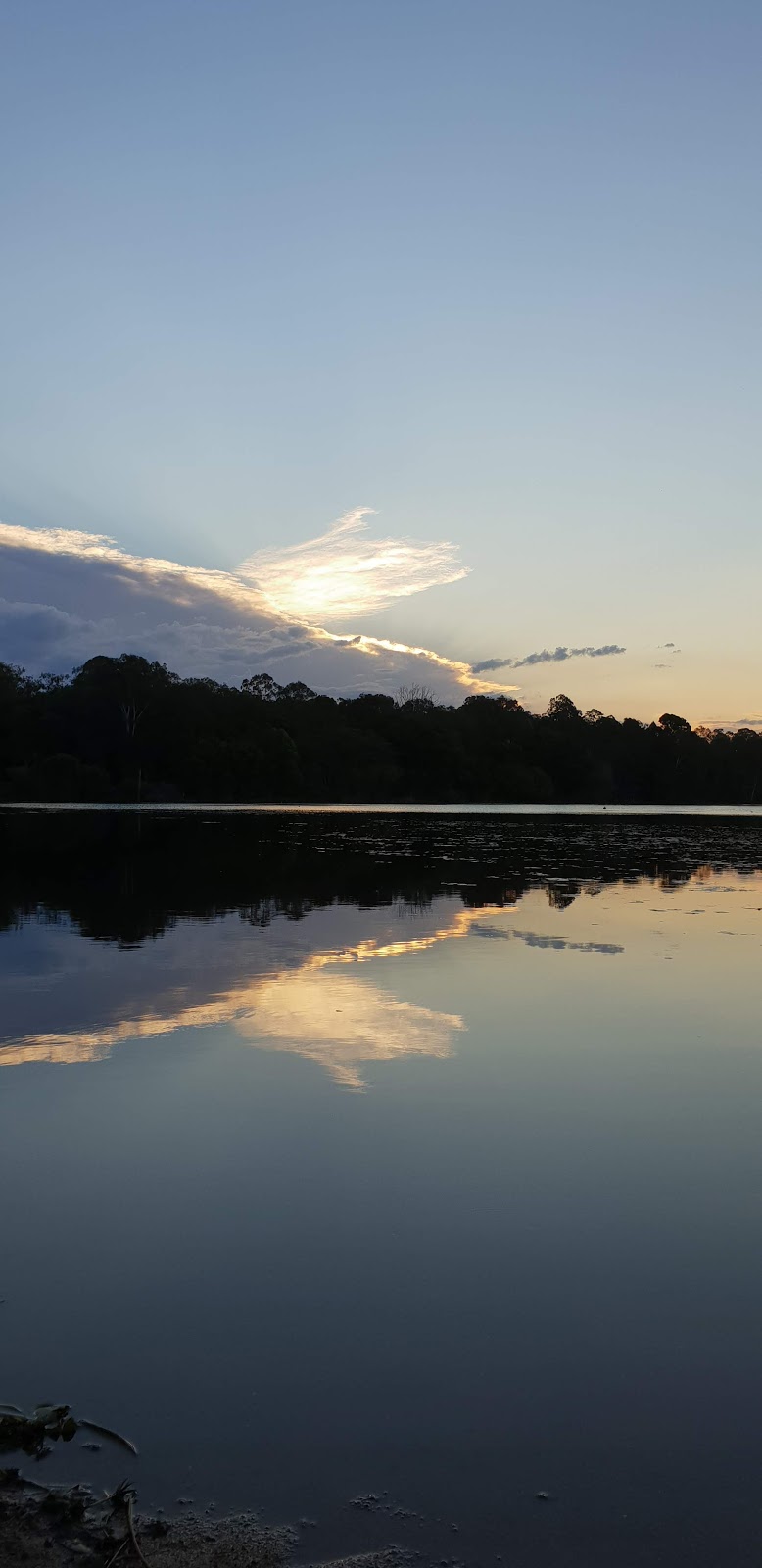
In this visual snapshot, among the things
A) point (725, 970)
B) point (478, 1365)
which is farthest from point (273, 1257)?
point (725, 970)

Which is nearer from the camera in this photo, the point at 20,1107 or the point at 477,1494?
the point at 477,1494

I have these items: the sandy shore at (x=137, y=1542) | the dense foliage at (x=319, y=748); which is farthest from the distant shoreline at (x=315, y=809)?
the sandy shore at (x=137, y=1542)

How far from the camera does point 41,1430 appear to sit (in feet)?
12.5

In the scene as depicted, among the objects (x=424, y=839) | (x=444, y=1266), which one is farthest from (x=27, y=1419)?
(x=424, y=839)

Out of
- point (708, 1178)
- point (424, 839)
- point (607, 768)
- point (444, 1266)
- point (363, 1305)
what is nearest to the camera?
point (363, 1305)

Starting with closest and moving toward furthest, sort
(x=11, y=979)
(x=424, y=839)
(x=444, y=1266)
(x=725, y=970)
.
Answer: (x=444, y=1266), (x=11, y=979), (x=725, y=970), (x=424, y=839)

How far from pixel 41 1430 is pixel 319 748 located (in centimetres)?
13553

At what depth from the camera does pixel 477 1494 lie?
11.8 ft

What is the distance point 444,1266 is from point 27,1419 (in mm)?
2124

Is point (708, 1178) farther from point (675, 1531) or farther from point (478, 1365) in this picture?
point (675, 1531)

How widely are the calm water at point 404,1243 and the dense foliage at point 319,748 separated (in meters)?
97.8

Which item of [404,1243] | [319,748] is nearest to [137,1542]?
[404,1243]

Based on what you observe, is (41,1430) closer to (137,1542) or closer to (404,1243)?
(137,1542)

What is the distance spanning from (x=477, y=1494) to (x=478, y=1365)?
30.9 inches
